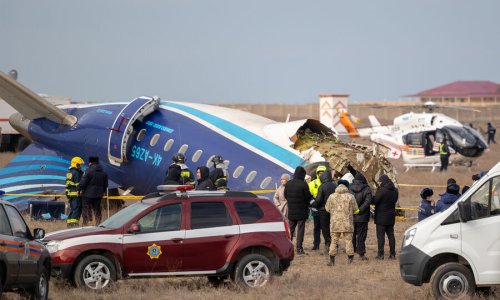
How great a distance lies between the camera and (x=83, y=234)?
15250 millimetres

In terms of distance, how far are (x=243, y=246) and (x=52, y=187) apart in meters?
14.1

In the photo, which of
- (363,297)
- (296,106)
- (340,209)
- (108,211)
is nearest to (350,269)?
(340,209)

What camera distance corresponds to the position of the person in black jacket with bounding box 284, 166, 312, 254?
810 inches

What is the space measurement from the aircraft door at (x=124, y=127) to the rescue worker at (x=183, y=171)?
2.48 meters

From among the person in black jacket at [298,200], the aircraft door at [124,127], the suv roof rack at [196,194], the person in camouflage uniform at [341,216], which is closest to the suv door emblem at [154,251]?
the suv roof rack at [196,194]

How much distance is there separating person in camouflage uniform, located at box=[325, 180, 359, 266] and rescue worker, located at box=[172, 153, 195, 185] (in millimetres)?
5618

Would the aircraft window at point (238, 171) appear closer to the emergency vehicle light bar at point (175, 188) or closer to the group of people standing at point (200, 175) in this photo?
the group of people standing at point (200, 175)

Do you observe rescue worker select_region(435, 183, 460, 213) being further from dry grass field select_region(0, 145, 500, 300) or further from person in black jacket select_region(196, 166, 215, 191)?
person in black jacket select_region(196, 166, 215, 191)

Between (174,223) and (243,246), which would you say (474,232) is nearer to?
(243,246)

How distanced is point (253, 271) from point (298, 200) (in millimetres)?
5188

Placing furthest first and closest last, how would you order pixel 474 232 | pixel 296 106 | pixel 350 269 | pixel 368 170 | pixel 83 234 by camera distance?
pixel 296 106
pixel 368 170
pixel 350 269
pixel 83 234
pixel 474 232

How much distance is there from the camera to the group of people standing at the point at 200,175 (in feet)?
72.3

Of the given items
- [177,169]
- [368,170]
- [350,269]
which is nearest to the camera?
[350,269]

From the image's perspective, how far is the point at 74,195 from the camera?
23.9 meters
